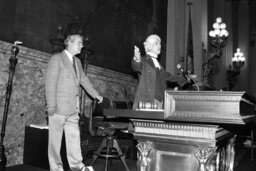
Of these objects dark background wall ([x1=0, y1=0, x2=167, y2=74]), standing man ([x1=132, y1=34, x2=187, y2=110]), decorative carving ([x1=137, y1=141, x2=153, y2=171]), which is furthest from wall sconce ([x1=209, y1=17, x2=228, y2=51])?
decorative carving ([x1=137, y1=141, x2=153, y2=171])

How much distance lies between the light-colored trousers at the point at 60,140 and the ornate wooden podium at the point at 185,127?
130cm

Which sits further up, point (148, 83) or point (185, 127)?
point (148, 83)

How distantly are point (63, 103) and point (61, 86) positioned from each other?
0.24 m

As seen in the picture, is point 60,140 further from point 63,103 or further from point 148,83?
point 148,83

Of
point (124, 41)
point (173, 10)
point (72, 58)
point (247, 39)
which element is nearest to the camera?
point (72, 58)

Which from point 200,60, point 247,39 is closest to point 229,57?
point 247,39

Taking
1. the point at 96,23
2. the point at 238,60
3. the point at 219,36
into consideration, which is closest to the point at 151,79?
the point at 96,23

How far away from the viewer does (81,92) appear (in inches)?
236

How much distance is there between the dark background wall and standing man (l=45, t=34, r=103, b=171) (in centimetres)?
123

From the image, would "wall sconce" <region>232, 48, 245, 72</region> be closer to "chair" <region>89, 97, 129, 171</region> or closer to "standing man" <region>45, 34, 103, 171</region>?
"chair" <region>89, 97, 129, 171</region>

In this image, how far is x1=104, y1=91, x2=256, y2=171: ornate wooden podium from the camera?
220 cm

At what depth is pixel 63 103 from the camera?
3.71m

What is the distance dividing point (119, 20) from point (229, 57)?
10.8 meters

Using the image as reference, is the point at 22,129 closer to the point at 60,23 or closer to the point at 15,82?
the point at 15,82
